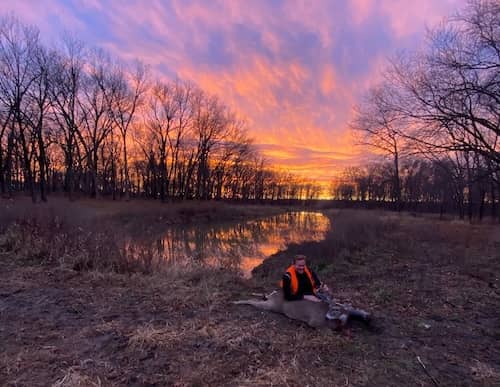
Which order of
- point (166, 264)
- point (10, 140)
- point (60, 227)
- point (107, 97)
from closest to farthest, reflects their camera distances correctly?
point (166, 264) < point (60, 227) < point (10, 140) < point (107, 97)

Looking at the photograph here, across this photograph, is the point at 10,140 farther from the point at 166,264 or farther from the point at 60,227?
the point at 166,264

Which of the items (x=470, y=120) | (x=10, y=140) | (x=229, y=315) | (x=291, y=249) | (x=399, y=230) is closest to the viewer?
(x=229, y=315)

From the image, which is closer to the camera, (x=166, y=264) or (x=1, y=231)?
(x=166, y=264)

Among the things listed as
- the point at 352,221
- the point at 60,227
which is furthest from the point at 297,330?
the point at 352,221

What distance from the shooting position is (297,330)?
14.3 ft

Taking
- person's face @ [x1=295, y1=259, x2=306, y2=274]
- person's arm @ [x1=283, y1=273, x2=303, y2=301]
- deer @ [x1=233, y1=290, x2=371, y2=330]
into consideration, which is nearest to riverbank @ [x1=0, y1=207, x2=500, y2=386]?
deer @ [x1=233, y1=290, x2=371, y2=330]

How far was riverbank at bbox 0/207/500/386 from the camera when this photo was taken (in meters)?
3.22

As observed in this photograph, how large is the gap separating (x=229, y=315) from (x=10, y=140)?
3546cm

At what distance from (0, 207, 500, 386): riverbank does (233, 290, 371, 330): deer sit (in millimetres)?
187

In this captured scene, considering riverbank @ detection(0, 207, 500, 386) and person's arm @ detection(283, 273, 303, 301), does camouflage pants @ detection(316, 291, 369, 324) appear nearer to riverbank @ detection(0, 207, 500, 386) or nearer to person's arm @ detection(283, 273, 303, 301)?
riverbank @ detection(0, 207, 500, 386)

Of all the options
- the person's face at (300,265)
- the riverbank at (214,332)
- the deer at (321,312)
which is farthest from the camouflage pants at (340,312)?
the person's face at (300,265)

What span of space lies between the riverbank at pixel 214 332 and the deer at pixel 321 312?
0.19 metres

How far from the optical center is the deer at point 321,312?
14.3ft

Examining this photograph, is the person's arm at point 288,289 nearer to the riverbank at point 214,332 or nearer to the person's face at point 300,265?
the person's face at point 300,265
